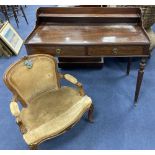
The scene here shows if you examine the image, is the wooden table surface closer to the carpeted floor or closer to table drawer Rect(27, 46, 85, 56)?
table drawer Rect(27, 46, 85, 56)

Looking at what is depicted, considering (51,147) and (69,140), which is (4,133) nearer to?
(51,147)

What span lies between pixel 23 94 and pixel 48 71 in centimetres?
31

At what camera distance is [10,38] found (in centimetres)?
323

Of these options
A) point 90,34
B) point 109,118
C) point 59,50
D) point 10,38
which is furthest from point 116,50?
point 10,38

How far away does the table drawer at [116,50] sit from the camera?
66.4 inches

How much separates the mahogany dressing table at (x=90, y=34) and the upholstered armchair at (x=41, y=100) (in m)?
0.16

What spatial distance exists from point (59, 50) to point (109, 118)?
2.89 feet

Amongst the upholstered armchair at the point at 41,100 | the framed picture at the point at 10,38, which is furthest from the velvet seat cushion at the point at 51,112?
the framed picture at the point at 10,38

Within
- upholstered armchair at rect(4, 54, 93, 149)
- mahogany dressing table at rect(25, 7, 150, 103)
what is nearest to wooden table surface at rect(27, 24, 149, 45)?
mahogany dressing table at rect(25, 7, 150, 103)

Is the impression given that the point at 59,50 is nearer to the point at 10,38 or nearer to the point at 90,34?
the point at 90,34

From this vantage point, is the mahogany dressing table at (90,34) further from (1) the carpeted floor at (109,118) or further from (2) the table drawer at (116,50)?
(1) the carpeted floor at (109,118)

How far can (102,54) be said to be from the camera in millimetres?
1732
